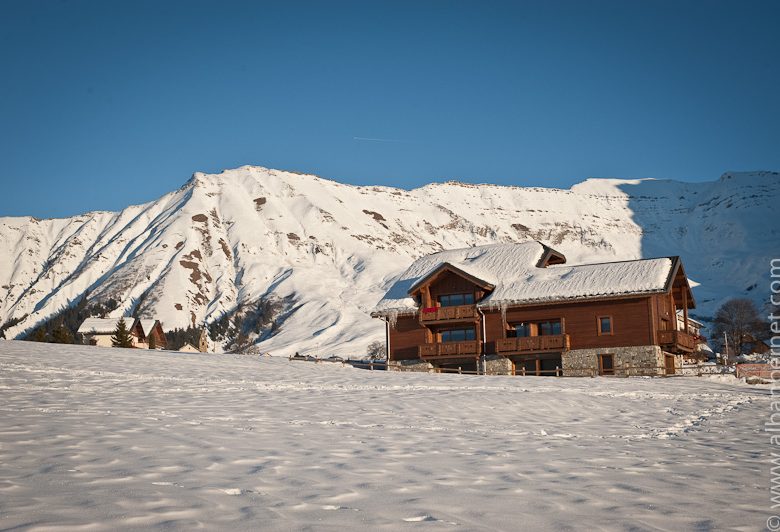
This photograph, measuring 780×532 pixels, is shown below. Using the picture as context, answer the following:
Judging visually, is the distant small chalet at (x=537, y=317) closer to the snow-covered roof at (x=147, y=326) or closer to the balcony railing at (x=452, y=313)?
the balcony railing at (x=452, y=313)

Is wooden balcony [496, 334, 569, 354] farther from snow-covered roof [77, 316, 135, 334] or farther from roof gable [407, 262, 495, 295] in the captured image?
snow-covered roof [77, 316, 135, 334]

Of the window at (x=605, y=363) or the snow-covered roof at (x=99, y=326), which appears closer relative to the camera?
the window at (x=605, y=363)

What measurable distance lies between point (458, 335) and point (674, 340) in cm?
1275

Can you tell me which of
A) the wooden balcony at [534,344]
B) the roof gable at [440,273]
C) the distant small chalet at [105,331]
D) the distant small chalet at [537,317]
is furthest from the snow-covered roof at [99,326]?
the wooden balcony at [534,344]

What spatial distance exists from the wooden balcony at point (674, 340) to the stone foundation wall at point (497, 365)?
28.3ft

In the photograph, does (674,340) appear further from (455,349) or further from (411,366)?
(411,366)

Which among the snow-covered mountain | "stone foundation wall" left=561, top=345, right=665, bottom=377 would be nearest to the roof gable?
"stone foundation wall" left=561, top=345, right=665, bottom=377

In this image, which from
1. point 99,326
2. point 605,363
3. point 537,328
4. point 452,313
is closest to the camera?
point 605,363

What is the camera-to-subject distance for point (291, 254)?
157m

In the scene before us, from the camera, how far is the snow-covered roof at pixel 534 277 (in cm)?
4244

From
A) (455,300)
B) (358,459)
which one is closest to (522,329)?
(455,300)

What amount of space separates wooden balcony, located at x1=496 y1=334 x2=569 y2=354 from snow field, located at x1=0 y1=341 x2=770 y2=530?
62.9 ft

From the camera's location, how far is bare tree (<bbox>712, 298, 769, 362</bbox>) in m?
82.0

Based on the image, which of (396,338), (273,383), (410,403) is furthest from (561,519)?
(396,338)
